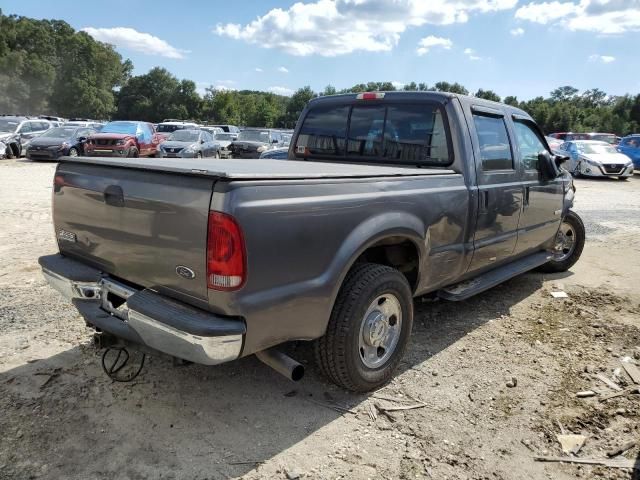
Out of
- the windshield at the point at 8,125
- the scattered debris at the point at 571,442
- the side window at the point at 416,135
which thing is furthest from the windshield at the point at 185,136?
the scattered debris at the point at 571,442

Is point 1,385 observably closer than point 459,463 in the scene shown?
No

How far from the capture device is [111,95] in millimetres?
88438

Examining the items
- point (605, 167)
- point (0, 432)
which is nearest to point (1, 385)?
point (0, 432)

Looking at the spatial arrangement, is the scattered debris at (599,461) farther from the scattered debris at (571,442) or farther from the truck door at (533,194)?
the truck door at (533,194)

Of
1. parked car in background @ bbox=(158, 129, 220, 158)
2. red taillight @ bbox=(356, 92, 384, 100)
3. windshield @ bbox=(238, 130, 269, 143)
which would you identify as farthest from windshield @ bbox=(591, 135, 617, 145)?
red taillight @ bbox=(356, 92, 384, 100)

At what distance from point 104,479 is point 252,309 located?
1112 millimetres

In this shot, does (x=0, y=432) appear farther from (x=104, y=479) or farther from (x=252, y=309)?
(x=252, y=309)

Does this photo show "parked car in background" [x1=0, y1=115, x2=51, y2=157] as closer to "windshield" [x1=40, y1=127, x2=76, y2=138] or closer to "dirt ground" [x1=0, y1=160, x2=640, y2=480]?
"windshield" [x1=40, y1=127, x2=76, y2=138]

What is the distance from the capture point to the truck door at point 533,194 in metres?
4.73

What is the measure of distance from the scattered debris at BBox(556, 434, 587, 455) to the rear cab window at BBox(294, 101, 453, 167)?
2097mm

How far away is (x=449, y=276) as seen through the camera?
3.89 meters

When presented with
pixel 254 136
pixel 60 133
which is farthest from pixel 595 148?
pixel 60 133

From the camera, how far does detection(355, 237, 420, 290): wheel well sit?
3500 mm

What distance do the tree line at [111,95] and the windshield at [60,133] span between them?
4904cm
